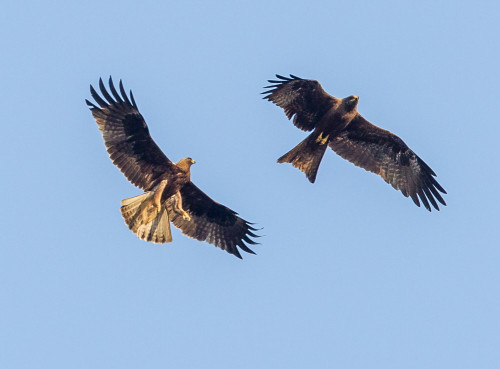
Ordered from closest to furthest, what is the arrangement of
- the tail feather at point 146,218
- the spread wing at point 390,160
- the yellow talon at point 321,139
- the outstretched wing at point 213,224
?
the tail feather at point 146,218
the outstretched wing at point 213,224
the yellow talon at point 321,139
the spread wing at point 390,160

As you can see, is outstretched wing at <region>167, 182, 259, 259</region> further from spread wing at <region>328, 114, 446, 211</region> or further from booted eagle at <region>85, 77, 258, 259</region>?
spread wing at <region>328, 114, 446, 211</region>

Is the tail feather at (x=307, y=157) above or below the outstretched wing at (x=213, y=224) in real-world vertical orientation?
above

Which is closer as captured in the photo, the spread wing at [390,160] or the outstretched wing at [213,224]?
the outstretched wing at [213,224]

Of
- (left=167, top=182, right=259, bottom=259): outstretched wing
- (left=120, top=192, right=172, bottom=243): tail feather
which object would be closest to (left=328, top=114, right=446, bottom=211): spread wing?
(left=167, top=182, right=259, bottom=259): outstretched wing

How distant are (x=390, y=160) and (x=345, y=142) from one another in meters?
0.96

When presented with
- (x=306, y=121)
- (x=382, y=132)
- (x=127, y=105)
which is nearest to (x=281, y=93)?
(x=306, y=121)

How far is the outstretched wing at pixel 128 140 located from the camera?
16.1 meters

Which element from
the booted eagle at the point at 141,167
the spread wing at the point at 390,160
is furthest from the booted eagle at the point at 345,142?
the booted eagle at the point at 141,167

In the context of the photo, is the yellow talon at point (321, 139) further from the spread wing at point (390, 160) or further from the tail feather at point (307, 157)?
the spread wing at point (390, 160)

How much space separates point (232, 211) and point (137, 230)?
234 centimetres

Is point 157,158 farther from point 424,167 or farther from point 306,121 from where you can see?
point 424,167

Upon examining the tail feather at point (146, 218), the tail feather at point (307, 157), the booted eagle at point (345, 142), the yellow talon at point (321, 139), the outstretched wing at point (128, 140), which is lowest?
the tail feather at point (146, 218)

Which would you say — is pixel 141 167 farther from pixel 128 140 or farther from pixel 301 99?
pixel 301 99

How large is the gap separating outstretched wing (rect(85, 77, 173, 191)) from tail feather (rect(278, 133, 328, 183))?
104 inches
